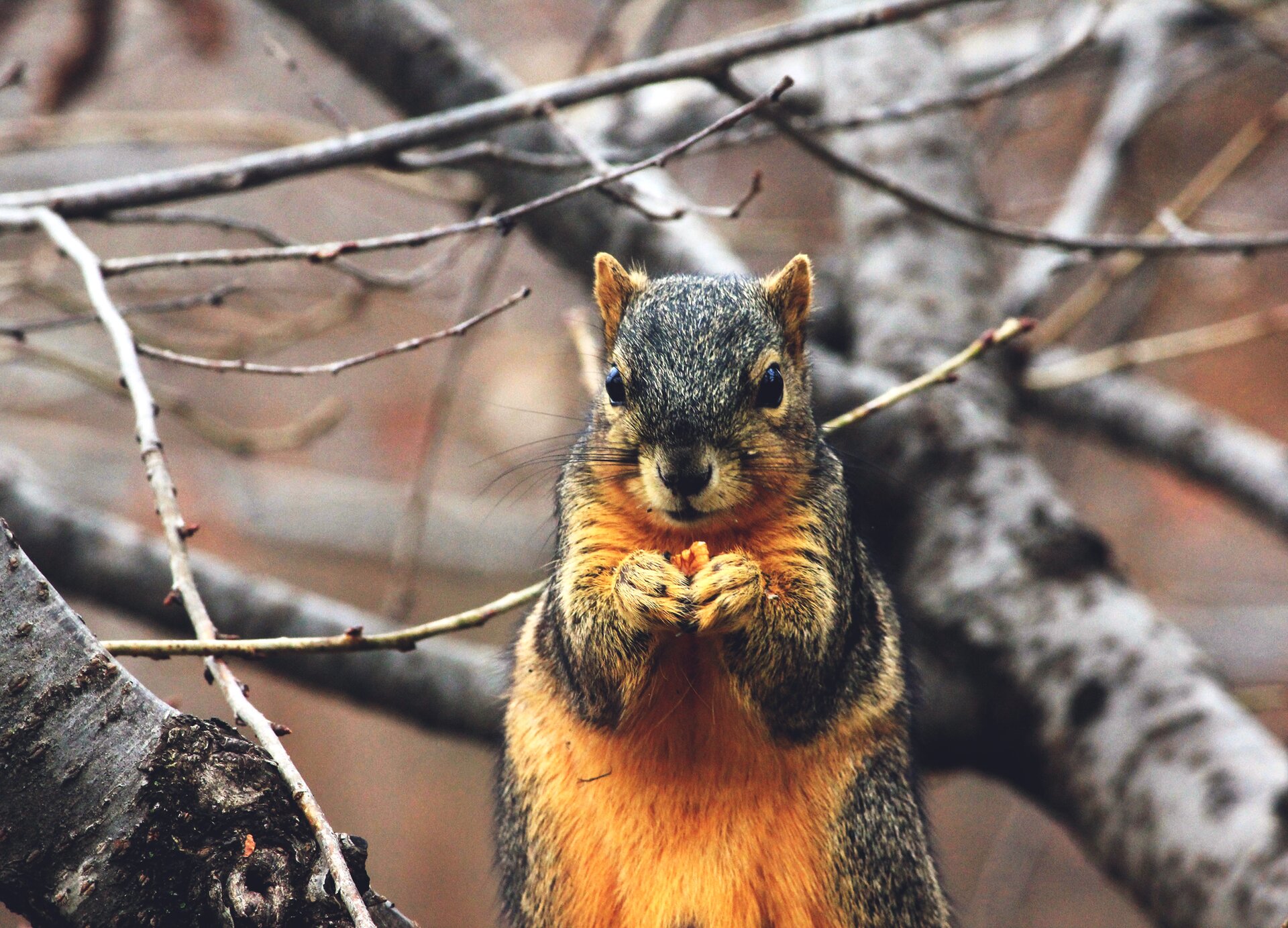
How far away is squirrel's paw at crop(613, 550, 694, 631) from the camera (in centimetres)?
166

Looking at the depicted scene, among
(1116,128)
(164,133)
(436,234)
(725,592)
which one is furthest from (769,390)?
(1116,128)

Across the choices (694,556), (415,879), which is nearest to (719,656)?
(694,556)

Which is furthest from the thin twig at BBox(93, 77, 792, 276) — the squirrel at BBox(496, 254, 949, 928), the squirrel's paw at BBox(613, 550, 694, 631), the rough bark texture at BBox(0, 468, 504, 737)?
the rough bark texture at BBox(0, 468, 504, 737)

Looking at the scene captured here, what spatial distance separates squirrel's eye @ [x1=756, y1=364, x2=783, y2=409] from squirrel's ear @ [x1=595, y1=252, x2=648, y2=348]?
34cm

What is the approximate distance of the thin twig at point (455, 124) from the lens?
195 cm

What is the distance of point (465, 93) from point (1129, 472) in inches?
208

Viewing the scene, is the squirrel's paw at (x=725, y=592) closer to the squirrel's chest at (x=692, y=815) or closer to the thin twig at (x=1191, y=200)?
the squirrel's chest at (x=692, y=815)

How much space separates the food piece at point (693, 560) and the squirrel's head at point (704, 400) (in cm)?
4

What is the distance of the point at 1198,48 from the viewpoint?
498 cm

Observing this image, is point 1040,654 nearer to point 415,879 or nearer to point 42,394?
point 42,394

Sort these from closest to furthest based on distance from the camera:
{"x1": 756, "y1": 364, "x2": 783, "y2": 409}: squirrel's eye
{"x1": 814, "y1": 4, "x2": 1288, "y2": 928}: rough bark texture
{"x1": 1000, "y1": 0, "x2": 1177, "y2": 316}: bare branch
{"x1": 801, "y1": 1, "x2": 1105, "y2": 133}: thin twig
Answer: {"x1": 756, "y1": 364, "x2": 783, "y2": 409}: squirrel's eye, {"x1": 801, "y1": 1, "x2": 1105, "y2": 133}: thin twig, {"x1": 814, "y1": 4, "x2": 1288, "y2": 928}: rough bark texture, {"x1": 1000, "y1": 0, "x2": 1177, "y2": 316}: bare branch

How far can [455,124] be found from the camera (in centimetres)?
199

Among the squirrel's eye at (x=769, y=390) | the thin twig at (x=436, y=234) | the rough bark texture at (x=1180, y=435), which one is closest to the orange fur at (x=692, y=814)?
the squirrel's eye at (x=769, y=390)

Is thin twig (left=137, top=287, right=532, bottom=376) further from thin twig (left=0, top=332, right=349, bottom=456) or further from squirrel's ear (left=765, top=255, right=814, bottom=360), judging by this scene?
thin twig (left=0, top=332, right=349, bottom=456)
